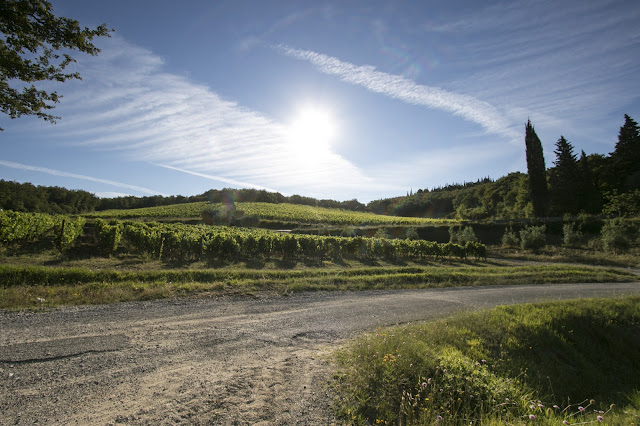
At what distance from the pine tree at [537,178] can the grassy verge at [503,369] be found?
1774 inches

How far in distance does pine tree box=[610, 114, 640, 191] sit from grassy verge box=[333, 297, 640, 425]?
51.4m

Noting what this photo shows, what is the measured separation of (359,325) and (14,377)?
22.0 feet

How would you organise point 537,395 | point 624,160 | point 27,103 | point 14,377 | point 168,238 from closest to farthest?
point 14,377, point 537,395, point 27,103, point 168,238, point 624,160

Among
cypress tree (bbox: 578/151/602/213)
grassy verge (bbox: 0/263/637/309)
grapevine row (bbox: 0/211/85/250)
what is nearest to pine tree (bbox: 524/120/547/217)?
cypress tree (bbox: 578/151/602/213)

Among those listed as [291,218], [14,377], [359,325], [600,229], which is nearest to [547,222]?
[600,229]

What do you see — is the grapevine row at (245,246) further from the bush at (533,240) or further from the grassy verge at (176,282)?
the bush at (533,240)

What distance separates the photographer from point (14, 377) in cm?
422

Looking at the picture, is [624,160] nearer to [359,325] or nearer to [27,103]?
[359,325]

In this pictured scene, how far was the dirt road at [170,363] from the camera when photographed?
368cm

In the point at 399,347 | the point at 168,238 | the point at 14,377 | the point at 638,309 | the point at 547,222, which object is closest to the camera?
the point at 14,377

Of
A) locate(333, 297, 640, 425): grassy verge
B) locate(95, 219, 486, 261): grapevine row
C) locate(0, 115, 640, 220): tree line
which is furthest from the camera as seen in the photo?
locate(0, 115, 640, 220): tree line

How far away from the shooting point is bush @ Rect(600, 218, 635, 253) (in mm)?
30609

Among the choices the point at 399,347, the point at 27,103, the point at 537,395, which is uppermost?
the point at 27,103

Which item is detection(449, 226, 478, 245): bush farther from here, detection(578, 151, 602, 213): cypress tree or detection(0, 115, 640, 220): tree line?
detection(578, 151, 602, 213): cypress tree
